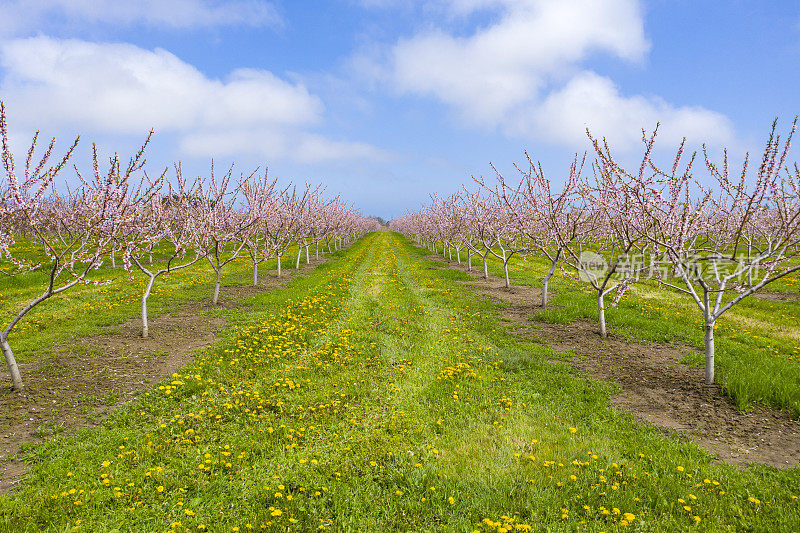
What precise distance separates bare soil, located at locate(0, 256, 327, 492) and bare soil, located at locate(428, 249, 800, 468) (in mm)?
10439

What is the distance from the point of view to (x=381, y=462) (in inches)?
239

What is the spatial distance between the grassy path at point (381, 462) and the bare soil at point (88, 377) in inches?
22.4

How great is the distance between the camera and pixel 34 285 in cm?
2069

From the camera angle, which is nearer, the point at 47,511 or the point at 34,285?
the point at 47,511

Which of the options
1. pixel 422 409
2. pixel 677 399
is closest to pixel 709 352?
pixel 677 399

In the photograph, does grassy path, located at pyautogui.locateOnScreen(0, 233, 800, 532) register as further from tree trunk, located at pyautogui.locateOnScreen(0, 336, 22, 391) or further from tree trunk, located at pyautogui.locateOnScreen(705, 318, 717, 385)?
tree trunk, located at pyautogui.locateOnScreen(0, 336, 22, 391)

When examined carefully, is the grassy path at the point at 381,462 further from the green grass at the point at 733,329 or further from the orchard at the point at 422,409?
the green grass at the point at 733,329

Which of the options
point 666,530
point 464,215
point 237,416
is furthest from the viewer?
point 464,215

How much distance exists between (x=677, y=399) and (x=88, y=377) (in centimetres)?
1328

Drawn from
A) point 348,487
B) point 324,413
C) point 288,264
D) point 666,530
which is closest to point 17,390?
point 324,413

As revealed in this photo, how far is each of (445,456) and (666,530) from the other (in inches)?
115

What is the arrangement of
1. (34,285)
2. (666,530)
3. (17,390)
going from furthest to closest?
(34,285) < (17,390) < (666,530)

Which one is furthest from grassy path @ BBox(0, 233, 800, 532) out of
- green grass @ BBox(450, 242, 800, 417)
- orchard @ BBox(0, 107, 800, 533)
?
green grass @ BBox(450, 242, 800, 417)

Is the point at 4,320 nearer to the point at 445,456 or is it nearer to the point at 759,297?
the point at 445,456
